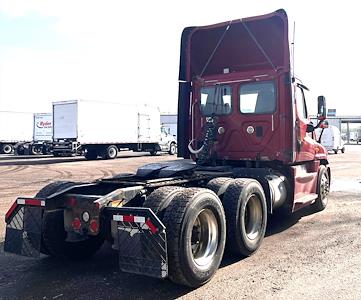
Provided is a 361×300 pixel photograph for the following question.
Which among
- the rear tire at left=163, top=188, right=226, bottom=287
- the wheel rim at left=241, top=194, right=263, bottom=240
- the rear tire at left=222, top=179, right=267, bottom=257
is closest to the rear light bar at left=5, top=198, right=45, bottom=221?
the rear tire at left=163, top=188, right=226, bottom=287

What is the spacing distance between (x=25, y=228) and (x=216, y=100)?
174 inches

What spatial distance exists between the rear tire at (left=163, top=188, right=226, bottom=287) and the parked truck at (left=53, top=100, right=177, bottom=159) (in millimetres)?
21497

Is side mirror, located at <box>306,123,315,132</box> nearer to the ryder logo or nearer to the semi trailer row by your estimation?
the semi trailer row

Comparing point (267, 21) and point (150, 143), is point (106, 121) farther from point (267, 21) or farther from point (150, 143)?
point (267, 21)

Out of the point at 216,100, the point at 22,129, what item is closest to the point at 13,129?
the point at 22,129

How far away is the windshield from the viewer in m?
7.80

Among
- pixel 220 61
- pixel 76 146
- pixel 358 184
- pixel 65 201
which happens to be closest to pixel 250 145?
pixel 220 61

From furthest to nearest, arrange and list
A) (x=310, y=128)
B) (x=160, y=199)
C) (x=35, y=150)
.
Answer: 1. (x=35, y=150)
2. (x=310, y=128)
3. (x=160, y=199)

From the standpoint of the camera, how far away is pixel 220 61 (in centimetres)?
830

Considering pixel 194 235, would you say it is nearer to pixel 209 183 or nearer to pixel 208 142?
pixel 209 183

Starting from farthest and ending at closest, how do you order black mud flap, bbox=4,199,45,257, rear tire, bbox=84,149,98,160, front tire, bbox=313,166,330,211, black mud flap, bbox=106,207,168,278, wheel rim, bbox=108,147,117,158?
1. wheel rim, bbox=108,147,117,158
2. rear tire, bbox=84,149,98,160
3. front tire, bbox=313,166,330,211
4. black mud flap, bbox=4,199,45,257
5. black mud flap, bbox=106,207,168,278

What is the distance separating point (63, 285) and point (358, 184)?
1158cm

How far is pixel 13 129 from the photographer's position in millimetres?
34344

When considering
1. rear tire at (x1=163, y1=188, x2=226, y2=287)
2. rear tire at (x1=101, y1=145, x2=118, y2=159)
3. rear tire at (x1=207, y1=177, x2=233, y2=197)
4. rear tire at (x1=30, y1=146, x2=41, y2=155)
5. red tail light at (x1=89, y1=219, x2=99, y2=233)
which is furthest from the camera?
rear tire at (x1=30, y1=146, x2=41, y2=155)
